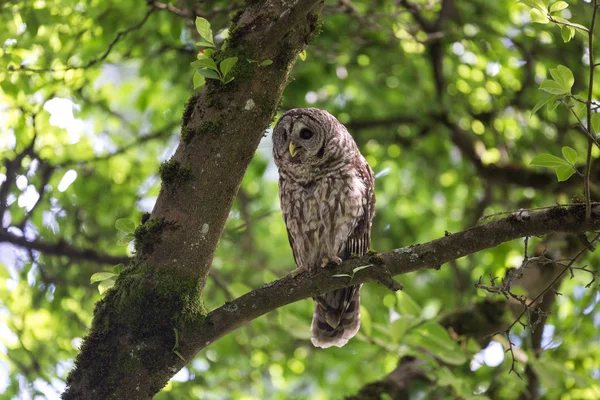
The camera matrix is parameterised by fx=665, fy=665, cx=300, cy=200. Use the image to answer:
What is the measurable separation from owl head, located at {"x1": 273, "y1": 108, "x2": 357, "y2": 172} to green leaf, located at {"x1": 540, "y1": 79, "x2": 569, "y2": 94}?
1.88 metres

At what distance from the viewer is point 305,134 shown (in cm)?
410

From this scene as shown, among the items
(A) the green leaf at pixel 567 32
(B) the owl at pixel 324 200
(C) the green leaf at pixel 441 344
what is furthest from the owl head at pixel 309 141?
(A) the green leaf at pixel 567 32

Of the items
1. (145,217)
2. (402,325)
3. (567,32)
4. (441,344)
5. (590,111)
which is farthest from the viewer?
(402,325)

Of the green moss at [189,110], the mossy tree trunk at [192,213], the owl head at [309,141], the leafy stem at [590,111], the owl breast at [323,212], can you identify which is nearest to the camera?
the leafy stem at [590,111]

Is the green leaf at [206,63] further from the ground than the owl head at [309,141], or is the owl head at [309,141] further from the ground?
the green leaf at [206,63]

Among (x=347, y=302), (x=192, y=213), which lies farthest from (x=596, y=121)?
(x=347, y=302)

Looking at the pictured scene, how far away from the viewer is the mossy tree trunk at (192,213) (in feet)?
8.41

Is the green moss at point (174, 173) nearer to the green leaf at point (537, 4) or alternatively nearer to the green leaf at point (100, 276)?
the green leaf at point (100, 276)

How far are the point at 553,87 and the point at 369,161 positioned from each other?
4.12 metres

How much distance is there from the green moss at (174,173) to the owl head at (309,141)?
1397 mm

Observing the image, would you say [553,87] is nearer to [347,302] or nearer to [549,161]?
[549,161]

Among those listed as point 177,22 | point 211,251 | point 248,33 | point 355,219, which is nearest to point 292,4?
point 248,33

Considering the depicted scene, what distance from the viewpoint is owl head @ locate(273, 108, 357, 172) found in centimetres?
401

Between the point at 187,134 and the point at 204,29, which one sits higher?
the point at 204,29
